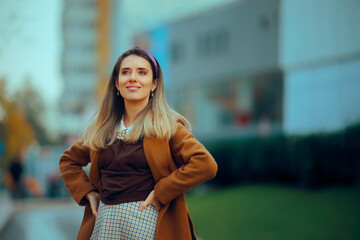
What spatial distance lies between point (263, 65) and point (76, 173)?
18850 millimetres

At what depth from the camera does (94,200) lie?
8.80 feet

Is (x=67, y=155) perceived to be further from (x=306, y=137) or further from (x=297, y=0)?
(x=297, y=0)

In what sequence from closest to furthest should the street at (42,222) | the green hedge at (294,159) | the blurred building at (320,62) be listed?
the street at (42,222)
the green hedge at (294,159)
the blurred building at (320,62)

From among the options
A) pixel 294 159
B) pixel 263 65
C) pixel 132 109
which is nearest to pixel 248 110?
pixel 263 65

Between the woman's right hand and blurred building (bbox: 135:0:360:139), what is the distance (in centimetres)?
789

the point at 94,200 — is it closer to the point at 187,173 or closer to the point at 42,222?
the point at 187,173

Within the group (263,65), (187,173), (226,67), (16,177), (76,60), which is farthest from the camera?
(76,60)

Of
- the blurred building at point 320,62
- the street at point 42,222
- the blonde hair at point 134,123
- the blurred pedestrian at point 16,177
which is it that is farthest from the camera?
the blurred pedestrian at point 16,177

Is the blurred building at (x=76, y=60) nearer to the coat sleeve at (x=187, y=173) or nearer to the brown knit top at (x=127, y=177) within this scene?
the brown knit top at (x=127, y=177)

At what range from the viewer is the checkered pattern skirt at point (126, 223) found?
249 centimetres

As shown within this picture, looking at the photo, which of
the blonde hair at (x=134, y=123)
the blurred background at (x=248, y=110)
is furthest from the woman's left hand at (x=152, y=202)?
the blurred background at (x=248, y=110)

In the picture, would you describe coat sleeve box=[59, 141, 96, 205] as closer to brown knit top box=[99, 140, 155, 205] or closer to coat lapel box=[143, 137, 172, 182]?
brown knit top box=[99, 140, 155, 205]

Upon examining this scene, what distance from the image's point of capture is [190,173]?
95.7 inches

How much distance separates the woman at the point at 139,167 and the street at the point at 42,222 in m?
5.91
